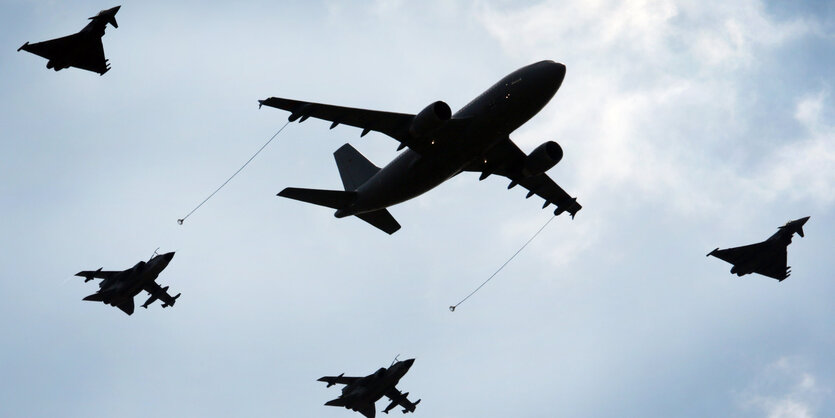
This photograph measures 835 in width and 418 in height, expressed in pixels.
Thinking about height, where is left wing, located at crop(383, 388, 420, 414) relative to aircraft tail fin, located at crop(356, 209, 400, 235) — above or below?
below

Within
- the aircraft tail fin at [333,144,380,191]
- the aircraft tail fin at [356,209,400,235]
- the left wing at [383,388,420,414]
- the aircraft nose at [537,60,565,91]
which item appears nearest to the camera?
the aircraft nose at [537,60,565,91]

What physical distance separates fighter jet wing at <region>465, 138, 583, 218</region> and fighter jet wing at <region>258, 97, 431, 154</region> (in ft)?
14.5

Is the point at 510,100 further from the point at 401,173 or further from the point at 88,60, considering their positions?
the point at 88,60

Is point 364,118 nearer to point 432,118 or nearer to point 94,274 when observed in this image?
point 432,118

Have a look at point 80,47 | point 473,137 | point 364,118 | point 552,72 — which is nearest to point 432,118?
point 473,137

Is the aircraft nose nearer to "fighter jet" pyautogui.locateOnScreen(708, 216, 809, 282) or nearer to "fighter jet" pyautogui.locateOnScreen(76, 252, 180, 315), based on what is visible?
"fighter jet" pyautogui.locateOnScreen(708, 216, 809, 282)

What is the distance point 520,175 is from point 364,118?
976 centimetres

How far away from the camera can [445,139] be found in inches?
1545

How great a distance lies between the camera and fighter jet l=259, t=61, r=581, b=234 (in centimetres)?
3809

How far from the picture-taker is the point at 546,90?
38.0 m

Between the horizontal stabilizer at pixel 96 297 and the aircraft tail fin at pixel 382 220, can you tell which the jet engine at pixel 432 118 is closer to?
the aircraft tail fin at pixel 382 220

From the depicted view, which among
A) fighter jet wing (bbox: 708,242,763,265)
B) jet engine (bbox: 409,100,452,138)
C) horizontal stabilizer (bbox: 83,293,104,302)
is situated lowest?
horizontal stabilizer (bbox: 83,293,104,302)

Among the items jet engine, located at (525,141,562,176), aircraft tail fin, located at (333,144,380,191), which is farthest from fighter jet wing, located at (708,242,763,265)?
aircraft tail fin, located at (333,144,380,191)

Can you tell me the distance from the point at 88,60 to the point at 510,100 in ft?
61.0
